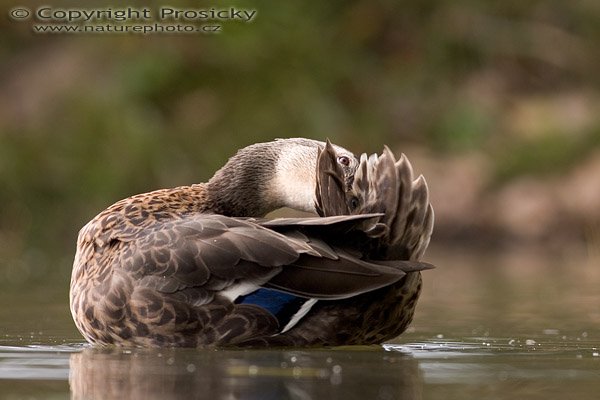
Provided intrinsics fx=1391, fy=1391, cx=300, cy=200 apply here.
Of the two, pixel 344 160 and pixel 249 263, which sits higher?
pixel 344 160

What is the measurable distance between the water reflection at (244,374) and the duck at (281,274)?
0.10 metres

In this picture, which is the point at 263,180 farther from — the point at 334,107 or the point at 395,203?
the point at 334,107

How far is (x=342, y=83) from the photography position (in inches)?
496

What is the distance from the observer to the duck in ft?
16.7

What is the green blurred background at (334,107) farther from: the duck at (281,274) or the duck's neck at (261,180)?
the duck at (281,274)

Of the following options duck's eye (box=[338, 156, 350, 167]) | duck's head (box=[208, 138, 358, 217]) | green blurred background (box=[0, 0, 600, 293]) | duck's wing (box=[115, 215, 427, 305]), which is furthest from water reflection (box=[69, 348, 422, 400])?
green blurred background (box=[0, 0, 600, 293])

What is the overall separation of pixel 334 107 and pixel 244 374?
308 inches

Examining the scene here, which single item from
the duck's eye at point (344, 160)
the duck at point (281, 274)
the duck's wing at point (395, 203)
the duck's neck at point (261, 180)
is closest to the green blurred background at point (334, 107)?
the duck's neck at point (261, 180)

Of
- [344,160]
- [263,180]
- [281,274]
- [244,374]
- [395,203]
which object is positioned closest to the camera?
[244,374]

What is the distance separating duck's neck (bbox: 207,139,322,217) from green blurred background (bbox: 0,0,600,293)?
13.5ft

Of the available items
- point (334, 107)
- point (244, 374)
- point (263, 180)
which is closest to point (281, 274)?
point (244, 374)

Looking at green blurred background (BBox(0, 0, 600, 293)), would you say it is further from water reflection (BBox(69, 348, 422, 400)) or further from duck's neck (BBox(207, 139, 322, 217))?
water reflection (BBox(69, 348, 422, 400))

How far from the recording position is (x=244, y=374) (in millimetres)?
4480

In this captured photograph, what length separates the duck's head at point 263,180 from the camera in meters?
6.12
